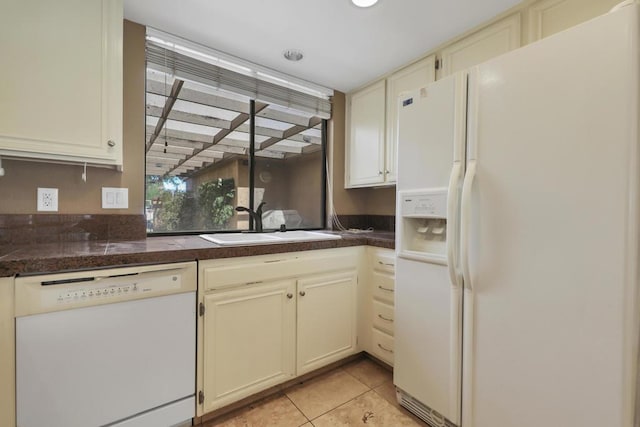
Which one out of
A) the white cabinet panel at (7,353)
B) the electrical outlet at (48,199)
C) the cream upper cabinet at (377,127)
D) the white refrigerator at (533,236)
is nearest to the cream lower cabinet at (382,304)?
the white refrigerator at (533,236)

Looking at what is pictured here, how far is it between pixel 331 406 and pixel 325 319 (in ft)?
1.53

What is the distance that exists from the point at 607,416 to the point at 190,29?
8.53 ft

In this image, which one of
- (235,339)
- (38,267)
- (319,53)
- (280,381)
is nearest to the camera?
(38,267)

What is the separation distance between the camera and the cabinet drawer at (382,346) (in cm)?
185

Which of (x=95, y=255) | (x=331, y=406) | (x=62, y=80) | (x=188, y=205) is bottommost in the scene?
(x=331, y=406)

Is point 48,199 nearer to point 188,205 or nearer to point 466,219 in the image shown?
point 188,205

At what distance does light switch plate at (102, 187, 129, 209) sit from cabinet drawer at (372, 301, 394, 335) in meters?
1.71

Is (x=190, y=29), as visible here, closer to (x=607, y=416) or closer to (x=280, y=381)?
(x=280, y=381)

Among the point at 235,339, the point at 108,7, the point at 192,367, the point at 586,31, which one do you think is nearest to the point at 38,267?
the point at 192,367

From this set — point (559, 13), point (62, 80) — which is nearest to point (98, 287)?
point (62, 80)

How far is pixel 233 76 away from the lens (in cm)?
206

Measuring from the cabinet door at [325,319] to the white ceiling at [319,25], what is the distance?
1.54 metres

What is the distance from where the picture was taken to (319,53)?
2.02 meters

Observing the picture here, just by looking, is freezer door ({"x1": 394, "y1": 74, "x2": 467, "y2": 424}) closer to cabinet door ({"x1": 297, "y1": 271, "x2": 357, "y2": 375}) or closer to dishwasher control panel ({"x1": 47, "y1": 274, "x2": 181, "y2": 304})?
cabinet door ({"x1": 297, "y1": 271, "x2": 357, "y2": 375})
